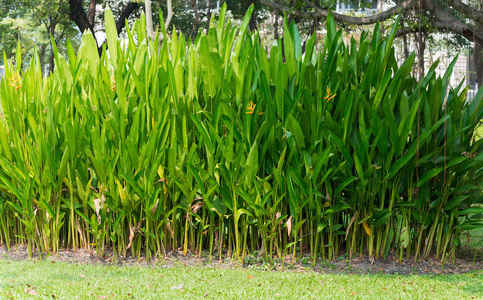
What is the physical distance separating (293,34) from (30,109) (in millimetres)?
1898

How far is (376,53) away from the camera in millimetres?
2895

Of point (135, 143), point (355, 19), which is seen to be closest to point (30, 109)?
point (135, 143)

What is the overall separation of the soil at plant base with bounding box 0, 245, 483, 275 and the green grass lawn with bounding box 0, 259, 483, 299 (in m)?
0.09

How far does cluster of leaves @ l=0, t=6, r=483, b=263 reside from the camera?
282cm

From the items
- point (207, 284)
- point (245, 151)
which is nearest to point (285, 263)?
point (207, 284)

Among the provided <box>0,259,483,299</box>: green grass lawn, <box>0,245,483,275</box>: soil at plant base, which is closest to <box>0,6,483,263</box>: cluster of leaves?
<box>0,245,483,275</box>: soil at plant base

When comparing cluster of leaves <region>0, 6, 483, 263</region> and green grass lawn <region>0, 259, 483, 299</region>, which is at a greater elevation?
cluster of leaves <region>0, 6, 483, 263</region>

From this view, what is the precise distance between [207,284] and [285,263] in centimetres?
63

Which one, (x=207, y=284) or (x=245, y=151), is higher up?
(x=245, y=151)

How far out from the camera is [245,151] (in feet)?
9.39

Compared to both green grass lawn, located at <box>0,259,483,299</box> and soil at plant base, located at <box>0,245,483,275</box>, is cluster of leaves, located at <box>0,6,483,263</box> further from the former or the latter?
green grass lawn, located at <box>0,259,483,299</box>

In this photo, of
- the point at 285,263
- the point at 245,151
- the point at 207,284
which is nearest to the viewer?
the point at 207,284

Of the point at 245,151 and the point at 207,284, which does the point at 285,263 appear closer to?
the point at 207,284

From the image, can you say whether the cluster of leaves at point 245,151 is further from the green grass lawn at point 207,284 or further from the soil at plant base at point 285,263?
the green grass lawn at point 207,284
